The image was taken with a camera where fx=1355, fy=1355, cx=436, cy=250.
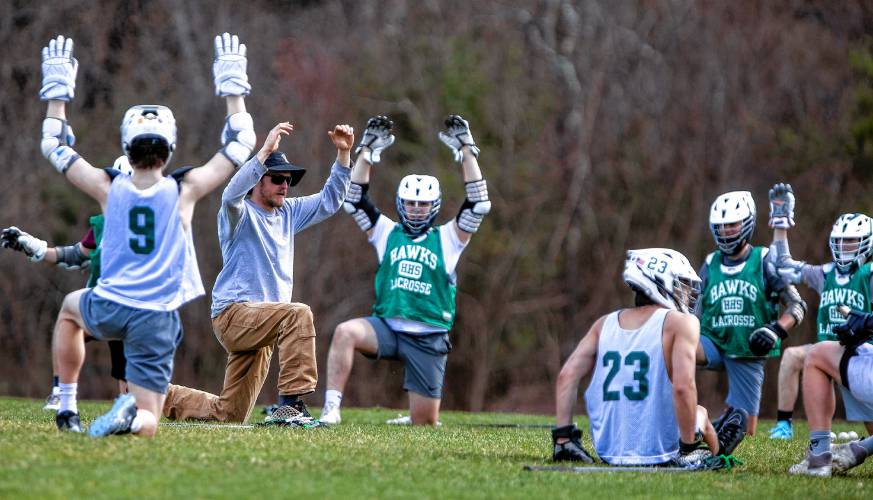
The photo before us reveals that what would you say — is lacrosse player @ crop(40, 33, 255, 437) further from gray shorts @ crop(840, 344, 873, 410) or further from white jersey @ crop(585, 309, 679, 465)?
gray shorts @ crop(840, 344, 873, 410)

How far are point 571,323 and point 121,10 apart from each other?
9824mm

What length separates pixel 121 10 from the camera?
24391 mm

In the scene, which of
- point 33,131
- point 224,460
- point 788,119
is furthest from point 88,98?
point 224,460

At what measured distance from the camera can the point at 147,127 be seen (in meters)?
8.04

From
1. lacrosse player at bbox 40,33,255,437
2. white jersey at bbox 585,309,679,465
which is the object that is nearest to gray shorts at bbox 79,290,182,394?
lacrosse player at bbox 40,33,255,437

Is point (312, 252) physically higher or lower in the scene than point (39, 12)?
lower

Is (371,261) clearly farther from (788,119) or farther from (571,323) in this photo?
(788,119)

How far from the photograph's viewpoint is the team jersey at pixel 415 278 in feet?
40.1

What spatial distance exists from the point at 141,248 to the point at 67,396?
1.04m

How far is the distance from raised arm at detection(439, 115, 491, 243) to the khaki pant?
7.18 feet

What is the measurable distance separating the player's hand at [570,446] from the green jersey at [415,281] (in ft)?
13.3

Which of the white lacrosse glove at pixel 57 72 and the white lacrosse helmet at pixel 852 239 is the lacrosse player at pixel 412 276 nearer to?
the white lacrosse helmet at pixel 852 239

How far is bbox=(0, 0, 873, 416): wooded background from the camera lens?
21.9m

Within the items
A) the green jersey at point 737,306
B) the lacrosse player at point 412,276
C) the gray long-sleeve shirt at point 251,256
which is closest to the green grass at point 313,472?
the gray long-sleeve shirt at point 251,256
